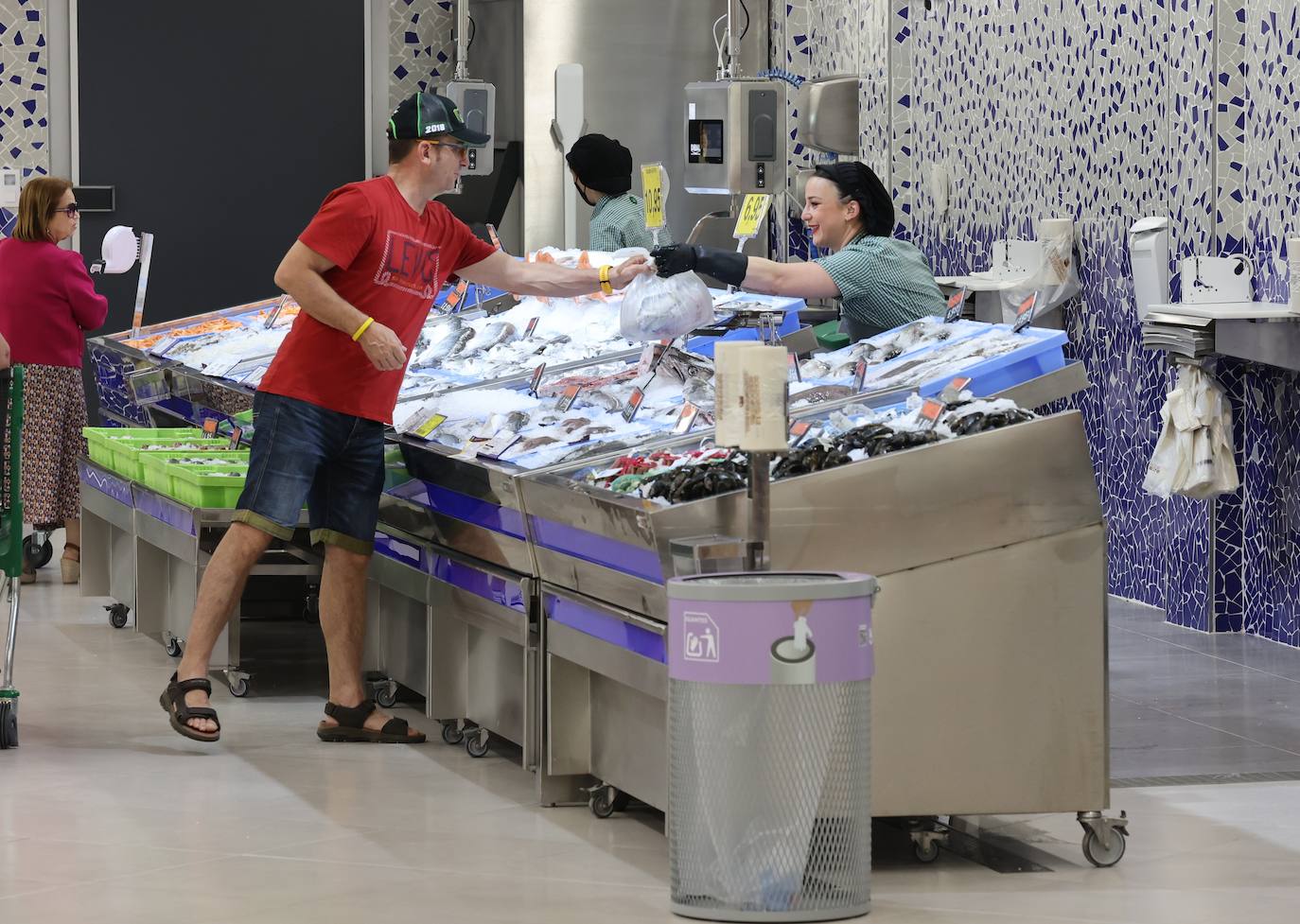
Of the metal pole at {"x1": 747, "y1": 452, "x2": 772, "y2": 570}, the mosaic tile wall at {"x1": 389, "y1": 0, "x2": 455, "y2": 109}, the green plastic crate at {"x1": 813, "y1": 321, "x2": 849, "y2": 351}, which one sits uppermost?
the mosaic tile wall at {"x1": 389, "y1": 0, "x2": 455, "y2": 109}

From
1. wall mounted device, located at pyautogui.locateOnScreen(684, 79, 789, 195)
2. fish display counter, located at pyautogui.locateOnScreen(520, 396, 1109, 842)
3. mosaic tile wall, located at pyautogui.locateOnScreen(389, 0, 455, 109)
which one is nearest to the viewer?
fish display counter, located at pyautogui.locateOnScreen(520, 396, 1109, 842)

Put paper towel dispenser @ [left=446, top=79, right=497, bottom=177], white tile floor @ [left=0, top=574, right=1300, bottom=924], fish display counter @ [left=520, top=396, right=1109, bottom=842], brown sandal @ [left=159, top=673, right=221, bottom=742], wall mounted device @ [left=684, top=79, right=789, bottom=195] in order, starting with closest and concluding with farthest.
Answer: white tile floor @ [left=0, top=574, right=1300, bottom=924], fish display counter @ [left=520, top=396, right=1109, bottom=842], brown sandal @ [left=159, top=673, right=221, bottom=742], wall mounted device @ [left=684, top=79, right=789, bottom=195], paper towel dispenser @ [left=446, top=79, right=497, bottom=177]

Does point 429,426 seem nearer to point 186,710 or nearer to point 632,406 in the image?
point 632,406

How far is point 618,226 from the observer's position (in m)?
8.53

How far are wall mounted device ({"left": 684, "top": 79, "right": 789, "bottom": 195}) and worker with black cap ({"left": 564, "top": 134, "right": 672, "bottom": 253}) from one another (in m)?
1.11

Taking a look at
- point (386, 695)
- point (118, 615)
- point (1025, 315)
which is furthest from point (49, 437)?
point (1025, 315)

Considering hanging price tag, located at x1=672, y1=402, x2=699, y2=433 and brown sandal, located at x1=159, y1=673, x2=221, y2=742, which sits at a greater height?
hanging price tag, located at x1=672, y1=402, x2=699, y2=433

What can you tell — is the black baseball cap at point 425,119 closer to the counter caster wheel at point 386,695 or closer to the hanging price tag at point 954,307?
the hanging price tag at point 954,307

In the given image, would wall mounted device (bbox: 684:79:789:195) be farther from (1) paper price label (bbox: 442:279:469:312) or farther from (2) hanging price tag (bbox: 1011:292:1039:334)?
(2) hanging price tag (bbox: 1011:292:1039:334)

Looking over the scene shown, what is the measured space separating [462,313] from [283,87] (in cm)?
590

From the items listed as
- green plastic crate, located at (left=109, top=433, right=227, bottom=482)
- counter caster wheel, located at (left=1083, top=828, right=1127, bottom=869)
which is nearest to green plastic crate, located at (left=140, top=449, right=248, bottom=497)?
green plastic crate, located at (left=109, top=433, right=227, bottom=482)

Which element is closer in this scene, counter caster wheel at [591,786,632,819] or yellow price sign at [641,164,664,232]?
counter caster wheel at [591,786,632,819]

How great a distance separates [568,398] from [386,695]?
4.17ft

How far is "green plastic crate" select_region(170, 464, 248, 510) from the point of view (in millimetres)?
6234
